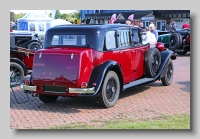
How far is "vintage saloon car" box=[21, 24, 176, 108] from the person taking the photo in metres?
6.95

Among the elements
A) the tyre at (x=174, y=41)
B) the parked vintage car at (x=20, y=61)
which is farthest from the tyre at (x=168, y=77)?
the tyre at (x=174, y=41)

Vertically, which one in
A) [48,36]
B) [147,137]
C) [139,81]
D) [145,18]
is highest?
[145,18]

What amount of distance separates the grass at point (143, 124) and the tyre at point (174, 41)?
12.1 meters

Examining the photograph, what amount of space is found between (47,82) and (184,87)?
4.13 m

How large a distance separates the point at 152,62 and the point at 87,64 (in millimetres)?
2605

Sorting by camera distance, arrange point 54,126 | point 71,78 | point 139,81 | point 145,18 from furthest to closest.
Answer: point 145,18 < point 139,81 < point 71,78 < point 54,126

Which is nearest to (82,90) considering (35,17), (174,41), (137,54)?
(137,54)

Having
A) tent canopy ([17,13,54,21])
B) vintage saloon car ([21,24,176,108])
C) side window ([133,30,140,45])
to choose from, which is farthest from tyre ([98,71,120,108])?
tent canopy ([17,13,54,21])

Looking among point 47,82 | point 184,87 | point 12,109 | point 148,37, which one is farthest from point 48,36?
point 148,37

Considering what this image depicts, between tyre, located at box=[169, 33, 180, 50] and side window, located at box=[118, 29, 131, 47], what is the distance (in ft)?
33.4

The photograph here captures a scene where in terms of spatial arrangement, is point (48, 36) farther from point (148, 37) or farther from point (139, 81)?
point (148, 37)

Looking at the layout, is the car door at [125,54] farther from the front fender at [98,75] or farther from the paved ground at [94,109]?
the front fender at [98,75]

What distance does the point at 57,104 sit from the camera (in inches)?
310

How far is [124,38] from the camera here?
27.3 feet
